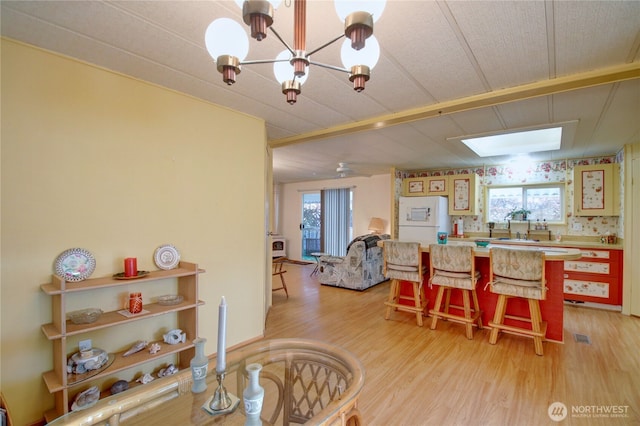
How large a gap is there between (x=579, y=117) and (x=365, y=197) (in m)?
4.45

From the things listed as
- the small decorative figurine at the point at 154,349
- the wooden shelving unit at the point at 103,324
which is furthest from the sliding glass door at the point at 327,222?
the small decorative figurine at the point at 154,349

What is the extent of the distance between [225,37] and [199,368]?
1.27 metres

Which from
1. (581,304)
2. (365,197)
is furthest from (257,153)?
(581,304)

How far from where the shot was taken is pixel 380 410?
1.92 meters

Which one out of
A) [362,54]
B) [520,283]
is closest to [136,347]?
[362,54]

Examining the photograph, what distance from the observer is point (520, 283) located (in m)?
2.74

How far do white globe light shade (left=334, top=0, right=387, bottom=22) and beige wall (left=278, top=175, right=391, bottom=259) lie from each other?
18.8ft

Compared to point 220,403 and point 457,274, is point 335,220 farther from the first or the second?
point 220,403

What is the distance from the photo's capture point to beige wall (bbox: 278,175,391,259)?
664 centimetres

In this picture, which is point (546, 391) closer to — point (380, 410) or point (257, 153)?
point (380, 410)

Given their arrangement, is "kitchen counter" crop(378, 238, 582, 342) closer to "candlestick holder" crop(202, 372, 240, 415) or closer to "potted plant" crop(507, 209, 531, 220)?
"potted plant" crop(507, 209, 531, 220)

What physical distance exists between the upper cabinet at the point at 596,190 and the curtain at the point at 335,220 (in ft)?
14.3
